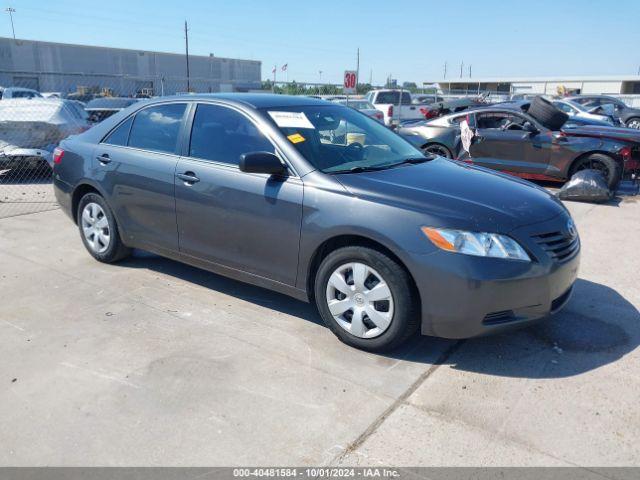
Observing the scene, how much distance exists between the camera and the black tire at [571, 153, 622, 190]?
8875 mm

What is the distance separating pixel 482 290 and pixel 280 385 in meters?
1.32

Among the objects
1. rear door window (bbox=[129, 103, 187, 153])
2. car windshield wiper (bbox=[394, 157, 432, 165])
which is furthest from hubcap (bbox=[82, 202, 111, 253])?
car windshield wiper (bbox=[394, 157, 432, 165])

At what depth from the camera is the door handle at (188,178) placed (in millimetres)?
4348

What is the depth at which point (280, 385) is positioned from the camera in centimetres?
330

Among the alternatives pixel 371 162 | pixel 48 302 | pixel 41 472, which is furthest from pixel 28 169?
pixel 41 472

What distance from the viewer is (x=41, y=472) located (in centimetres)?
259

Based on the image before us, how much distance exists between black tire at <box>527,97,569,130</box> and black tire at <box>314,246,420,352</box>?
7232mm

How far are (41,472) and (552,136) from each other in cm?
889

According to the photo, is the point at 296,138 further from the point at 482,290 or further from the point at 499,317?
the point at 499,317

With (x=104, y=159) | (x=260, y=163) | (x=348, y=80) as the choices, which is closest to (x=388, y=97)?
(x=348, y=80)

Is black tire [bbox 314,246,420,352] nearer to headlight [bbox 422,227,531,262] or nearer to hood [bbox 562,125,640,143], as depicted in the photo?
headlight [bbox 422,227,531,262]

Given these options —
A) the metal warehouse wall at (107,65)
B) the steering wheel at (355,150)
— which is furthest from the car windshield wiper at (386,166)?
the metal warehouse wall at (107,65)

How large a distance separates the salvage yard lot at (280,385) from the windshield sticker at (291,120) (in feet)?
4.76

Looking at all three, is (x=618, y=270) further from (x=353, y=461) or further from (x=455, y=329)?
(x=353, y=461)
